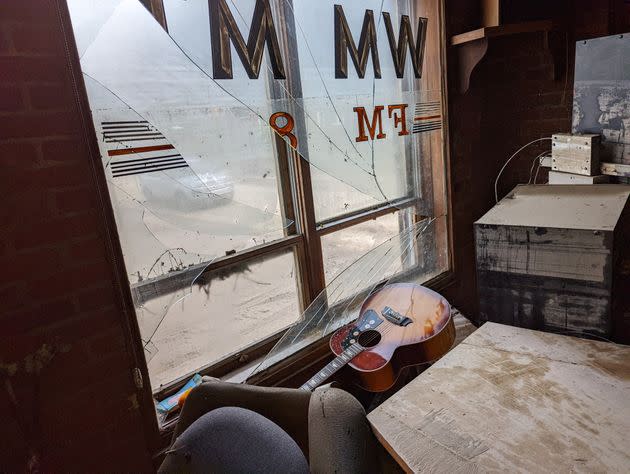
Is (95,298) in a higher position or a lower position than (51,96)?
lower

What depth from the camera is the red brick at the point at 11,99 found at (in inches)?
39.0

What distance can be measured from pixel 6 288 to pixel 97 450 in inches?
21.5

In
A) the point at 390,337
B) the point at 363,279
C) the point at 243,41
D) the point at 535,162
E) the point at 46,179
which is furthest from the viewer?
the point at 535,162

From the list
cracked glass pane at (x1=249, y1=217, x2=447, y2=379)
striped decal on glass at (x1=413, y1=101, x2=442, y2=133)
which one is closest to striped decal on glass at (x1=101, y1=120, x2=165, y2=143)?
cracked glass pane at (x1=249, y1=217, x2=447, y2=379)

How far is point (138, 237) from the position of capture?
4.31ft

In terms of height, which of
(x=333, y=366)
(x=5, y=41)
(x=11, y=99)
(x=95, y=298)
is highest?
(x=5, y=41)

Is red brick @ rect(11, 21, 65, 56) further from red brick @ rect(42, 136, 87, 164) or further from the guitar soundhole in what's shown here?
the guitar soundhole

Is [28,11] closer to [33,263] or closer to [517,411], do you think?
[33,263]

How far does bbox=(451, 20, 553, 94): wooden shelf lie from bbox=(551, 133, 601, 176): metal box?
552 millimetres

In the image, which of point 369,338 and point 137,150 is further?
point 369,338

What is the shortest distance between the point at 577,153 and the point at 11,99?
1.96 meters

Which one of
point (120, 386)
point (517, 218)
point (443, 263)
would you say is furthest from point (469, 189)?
point (120, 386)

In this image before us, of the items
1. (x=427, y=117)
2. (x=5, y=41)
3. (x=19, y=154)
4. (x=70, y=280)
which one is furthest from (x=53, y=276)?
(x=427, y=117)

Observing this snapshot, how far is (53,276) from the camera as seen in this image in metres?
1.11
